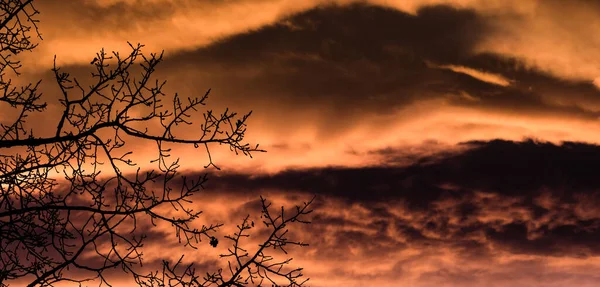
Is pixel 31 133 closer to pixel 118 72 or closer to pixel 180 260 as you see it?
pixel 118 72

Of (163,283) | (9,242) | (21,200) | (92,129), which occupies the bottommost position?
(163,283)

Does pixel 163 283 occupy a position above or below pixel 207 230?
below

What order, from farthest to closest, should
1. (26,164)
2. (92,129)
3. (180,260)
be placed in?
1. (26,164)
2. (92,129)
3. (180,260)

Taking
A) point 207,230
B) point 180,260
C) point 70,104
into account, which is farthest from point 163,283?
point 70,104

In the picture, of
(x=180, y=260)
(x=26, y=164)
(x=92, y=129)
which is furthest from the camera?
(x=26, y=164)

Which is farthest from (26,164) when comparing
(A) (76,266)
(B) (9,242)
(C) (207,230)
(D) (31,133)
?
(C) (207,230)

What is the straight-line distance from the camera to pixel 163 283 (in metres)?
7.84

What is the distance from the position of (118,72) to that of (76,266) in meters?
2.33

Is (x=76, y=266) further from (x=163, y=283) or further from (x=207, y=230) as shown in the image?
(x=207, y=230)

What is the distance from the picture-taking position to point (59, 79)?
828 centimetres

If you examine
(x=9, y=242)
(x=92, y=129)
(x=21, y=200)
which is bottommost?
(x=9, y=242)

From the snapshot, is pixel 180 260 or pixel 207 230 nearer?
pixel 180 260

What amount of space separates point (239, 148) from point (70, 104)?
2178 mm

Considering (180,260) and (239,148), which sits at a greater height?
(239,148)
